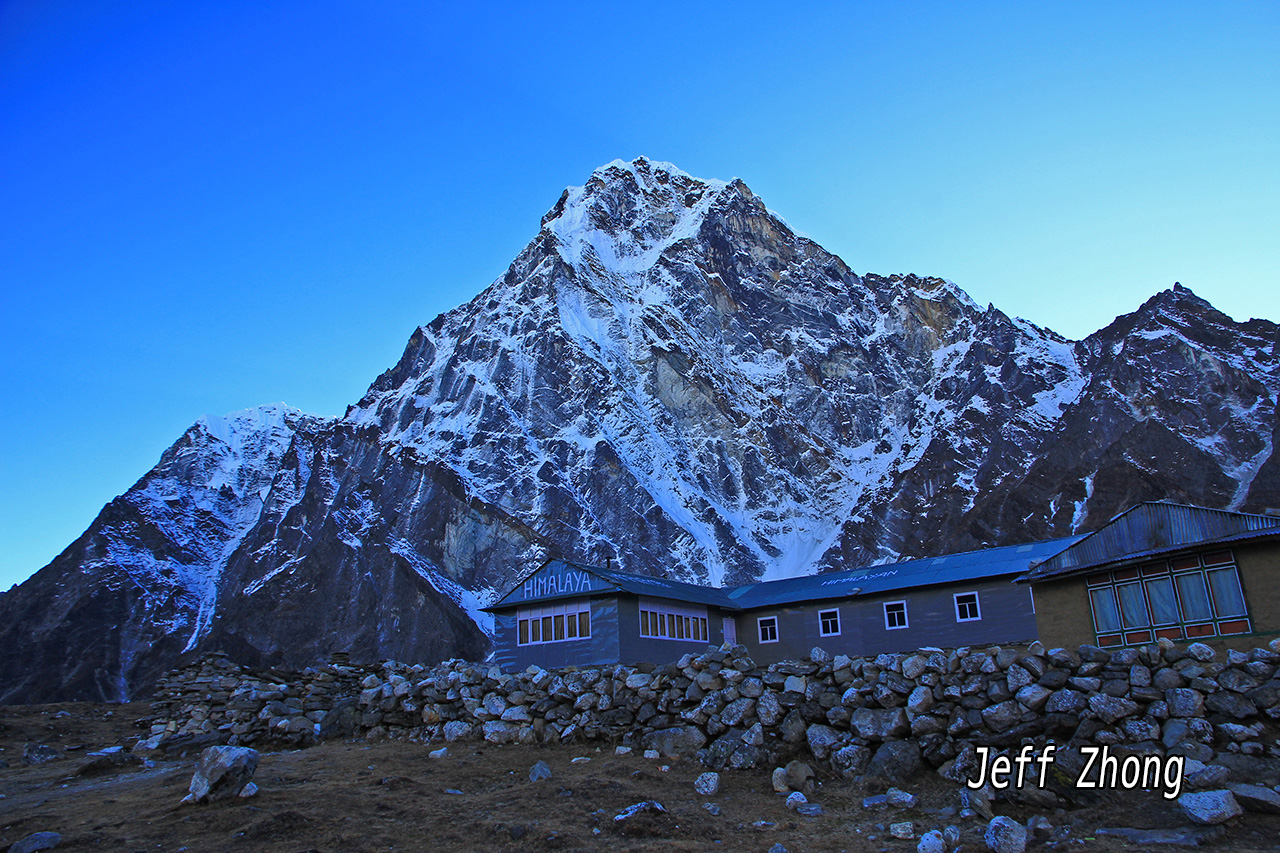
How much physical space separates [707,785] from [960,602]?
23467 millimetres

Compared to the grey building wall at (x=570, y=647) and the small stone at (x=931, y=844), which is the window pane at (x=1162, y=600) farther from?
the grey building wall at (x=570, y=647)

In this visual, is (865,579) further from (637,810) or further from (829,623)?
(637,810)

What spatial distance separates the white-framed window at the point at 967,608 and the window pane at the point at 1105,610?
8388 millimetres

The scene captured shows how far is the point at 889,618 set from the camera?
32.7 metres

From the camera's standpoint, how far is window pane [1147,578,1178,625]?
835 inches

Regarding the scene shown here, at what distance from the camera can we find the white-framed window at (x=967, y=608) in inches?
1228

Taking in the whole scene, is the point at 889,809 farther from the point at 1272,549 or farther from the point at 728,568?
the point at 728,568

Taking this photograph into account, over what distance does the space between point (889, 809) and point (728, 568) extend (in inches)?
3970

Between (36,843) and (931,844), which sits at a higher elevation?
(36,843)

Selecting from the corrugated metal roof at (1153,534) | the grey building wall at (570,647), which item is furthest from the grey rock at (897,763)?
the grey building wall at (570,647)

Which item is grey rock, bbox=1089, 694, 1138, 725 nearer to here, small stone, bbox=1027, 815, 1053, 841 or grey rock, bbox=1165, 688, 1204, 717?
grey rock, bbox=1165, 688, 1204, 717

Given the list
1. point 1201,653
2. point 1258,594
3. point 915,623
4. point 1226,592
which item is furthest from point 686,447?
point 1201,653

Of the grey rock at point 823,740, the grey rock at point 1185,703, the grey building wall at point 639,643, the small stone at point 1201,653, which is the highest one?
the grey building wall at point 639,643

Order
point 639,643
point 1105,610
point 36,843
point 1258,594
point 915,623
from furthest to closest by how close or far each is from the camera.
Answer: point 915,623 < point 639,643 < point 1105,610 < point 1258,594 < point 36,843
